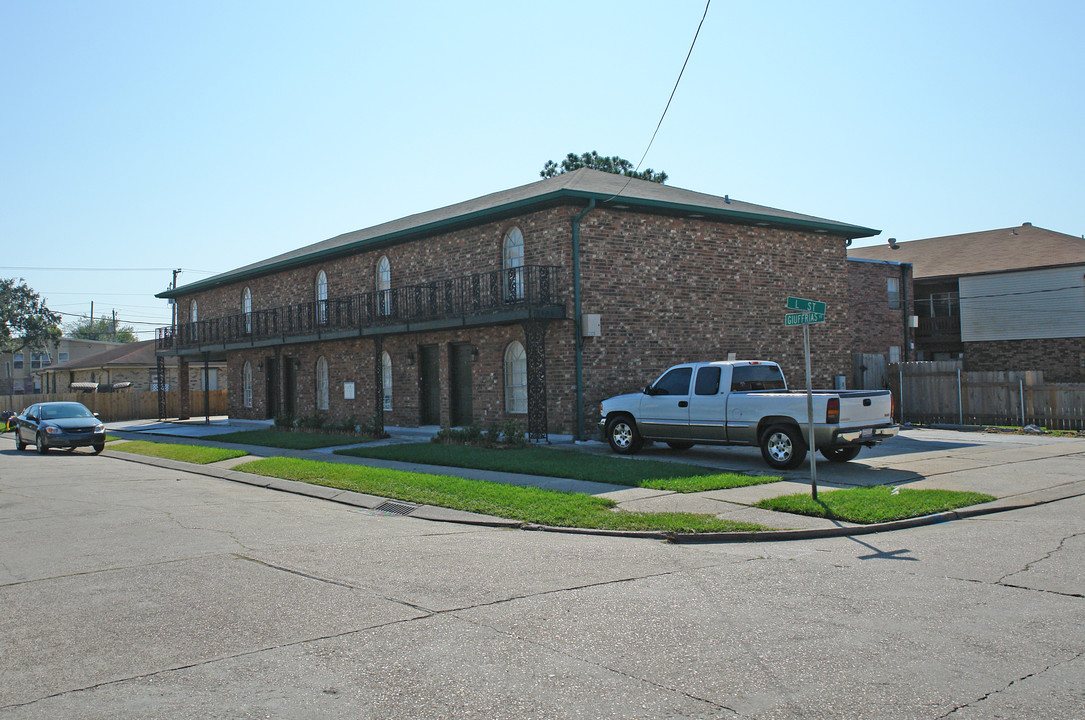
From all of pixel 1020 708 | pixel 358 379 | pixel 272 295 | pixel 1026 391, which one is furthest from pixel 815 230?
pixel 1020 708

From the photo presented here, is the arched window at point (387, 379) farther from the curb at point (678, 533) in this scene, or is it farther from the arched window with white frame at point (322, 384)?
the curb at point (678, 533)

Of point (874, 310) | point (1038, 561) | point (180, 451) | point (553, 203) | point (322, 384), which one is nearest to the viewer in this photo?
point (1038, 561)

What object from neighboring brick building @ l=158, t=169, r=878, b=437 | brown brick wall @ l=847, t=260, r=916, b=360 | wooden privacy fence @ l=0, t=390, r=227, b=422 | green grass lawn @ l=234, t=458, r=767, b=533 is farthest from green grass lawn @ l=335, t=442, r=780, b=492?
wooden privacy fence @ l=0, t=390, r=227, b=422

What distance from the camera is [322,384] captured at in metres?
30.2

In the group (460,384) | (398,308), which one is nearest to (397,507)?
(460,384)

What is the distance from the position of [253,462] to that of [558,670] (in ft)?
47.3

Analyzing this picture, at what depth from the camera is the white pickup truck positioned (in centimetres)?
1445

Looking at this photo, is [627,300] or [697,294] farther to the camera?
[697,294]

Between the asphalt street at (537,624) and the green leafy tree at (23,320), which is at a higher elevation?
the green leafy tree at (23,320)

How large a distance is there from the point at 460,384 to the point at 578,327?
5.28 meters

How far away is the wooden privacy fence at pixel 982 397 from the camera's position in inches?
877

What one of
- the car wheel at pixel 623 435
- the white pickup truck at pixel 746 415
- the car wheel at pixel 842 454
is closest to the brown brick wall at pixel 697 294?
the car wheel at pixel 623 435

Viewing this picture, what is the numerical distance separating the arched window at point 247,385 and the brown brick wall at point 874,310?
2294cm

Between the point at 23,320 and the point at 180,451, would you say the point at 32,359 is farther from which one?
the point at 180,451
